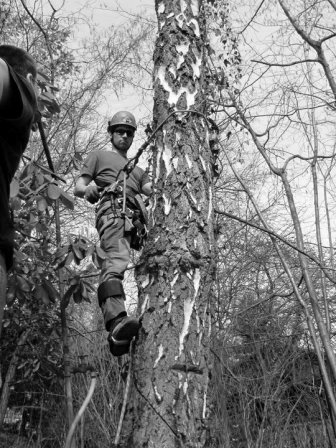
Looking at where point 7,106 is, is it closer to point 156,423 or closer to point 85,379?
point 156,423

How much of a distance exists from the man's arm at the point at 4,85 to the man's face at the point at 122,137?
230 cm

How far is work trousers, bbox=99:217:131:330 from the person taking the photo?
2.82 meters

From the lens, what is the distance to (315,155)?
19.9ft

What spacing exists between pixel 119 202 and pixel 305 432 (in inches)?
154

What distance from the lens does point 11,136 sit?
4.93 feet

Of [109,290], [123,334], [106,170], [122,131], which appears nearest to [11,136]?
[123,334]

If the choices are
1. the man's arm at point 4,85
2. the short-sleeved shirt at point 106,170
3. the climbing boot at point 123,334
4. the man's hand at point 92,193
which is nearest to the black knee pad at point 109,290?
the climbing boot at point 123,334

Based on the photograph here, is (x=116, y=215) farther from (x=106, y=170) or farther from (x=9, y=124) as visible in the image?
(x=9, y=124)

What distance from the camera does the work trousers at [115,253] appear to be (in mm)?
2820

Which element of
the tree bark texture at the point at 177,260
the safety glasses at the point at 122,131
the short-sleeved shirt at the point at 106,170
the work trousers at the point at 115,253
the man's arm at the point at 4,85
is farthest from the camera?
the safety glasses at the point at 122,131

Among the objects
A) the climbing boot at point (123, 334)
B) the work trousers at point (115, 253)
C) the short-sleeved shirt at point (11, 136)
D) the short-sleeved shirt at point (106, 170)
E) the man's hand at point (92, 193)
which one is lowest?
the climbing boot at point (123, 334)

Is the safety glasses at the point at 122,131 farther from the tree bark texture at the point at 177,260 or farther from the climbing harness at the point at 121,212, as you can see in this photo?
the tree bark texture at the point at 177,260

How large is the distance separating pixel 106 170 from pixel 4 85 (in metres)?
2.17

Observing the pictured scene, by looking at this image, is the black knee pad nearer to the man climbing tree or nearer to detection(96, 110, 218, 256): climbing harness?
the man climbing tree
